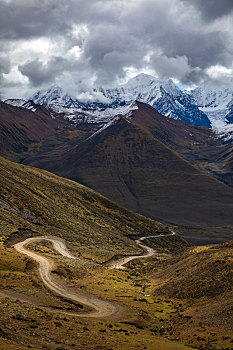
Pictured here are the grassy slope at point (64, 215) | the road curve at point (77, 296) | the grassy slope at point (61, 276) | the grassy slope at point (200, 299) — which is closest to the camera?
the grassy slope at point (61, 276)

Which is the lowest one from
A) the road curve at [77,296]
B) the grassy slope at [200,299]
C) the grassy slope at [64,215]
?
the road curve at [77,296]

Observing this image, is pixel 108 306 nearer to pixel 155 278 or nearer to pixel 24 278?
pixel 24 278

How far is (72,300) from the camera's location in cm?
4400

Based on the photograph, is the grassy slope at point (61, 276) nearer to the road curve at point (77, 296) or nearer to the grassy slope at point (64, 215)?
the grassy slope at point (64, 215)

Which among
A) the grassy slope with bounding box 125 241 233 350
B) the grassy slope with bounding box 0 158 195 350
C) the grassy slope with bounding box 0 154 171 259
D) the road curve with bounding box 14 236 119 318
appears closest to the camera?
the grassy slope with bounding box 0 158 195 350

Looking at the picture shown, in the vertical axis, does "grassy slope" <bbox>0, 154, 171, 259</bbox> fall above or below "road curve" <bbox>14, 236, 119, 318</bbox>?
above

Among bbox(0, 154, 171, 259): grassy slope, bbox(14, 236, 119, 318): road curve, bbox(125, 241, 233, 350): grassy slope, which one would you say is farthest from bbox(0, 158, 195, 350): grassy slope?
bbox(125, 241, 233, 350): grassy slope

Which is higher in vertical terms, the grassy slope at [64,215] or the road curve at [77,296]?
the grassy slope at [64,215]

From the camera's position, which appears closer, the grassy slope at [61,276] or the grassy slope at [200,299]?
the grassy slope at [61,276]

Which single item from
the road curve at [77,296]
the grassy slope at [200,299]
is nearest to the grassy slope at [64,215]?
the road curve at [77,296]

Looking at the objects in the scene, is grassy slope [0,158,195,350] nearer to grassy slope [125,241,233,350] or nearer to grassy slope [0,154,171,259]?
grassy slope [0,154,171,259]

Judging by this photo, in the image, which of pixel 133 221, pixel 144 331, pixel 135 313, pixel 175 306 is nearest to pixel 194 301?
pixel 175 306

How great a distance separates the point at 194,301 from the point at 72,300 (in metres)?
15.1

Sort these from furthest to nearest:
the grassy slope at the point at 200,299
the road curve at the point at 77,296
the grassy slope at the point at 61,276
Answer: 1. the road curve at the point at 77,296
2. the grassy slope at the point at 200,299
3. the grassy slope at the point at 61,276
